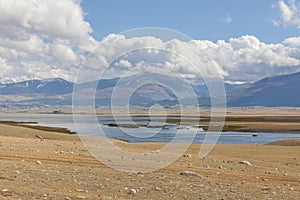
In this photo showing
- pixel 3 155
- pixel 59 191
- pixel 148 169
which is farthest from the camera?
pixel 3 155

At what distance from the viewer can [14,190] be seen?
47.5 ft

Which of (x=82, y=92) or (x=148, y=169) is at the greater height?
(x=82, y=92)

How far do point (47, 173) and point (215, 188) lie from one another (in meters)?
8.07

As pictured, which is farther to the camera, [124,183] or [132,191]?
[124,183]

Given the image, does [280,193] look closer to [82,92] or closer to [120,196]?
[120,196]

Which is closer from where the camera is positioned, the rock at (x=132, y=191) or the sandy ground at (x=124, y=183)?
the sandy ground at (x=124, y=183)

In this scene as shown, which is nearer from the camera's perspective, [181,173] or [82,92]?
[82,92]

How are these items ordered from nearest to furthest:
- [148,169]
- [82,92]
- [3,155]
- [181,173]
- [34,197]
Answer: [34,197] < [82,92] < [181,173] < [148,169] < [3,155]

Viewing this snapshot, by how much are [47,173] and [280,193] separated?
35.8 feet

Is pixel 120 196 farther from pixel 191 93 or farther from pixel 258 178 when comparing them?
pixel 258 178

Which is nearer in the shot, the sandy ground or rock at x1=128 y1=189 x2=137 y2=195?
the sandy ground

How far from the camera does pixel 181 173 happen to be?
21188 millimetres

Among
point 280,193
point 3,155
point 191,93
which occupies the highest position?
point 191,93

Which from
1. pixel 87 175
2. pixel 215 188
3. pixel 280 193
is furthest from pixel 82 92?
pixel 280 193
